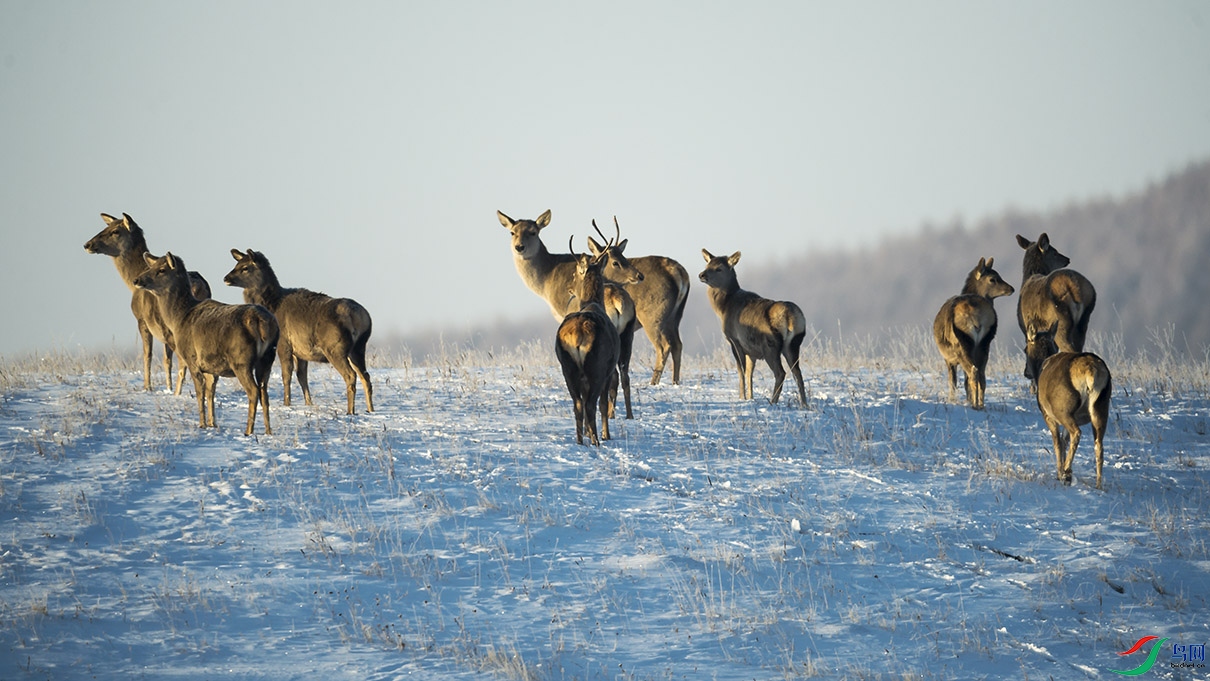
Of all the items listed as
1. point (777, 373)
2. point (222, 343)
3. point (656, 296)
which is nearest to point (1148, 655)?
point (777, 373)

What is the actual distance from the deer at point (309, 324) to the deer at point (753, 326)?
16.8 feet

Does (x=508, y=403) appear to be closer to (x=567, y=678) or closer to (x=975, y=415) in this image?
(x=975, y=415)

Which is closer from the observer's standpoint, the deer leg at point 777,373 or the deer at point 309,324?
the deer at point 309,324

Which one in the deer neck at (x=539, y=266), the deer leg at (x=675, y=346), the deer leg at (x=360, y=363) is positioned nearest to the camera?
the deer leg at (x=360, y=363)

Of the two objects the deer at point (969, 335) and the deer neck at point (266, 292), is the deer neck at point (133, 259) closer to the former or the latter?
the deer neck at point (266, 292)

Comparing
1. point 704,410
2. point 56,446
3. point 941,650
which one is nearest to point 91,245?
point 56,446

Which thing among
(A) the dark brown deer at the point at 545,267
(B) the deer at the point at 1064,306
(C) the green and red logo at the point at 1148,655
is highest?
(A) the dark brown deer at the point at 545,267

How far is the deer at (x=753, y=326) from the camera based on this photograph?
1412 cm

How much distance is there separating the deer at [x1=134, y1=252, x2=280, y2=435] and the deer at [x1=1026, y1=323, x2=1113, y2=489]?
313 inches

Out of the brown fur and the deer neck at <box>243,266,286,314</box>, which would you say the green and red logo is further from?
the deer neck at <box>243,266,286,314</box>

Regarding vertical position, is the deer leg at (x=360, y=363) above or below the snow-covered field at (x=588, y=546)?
above

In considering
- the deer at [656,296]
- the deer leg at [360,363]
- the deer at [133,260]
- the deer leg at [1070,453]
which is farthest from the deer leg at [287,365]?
the deer leg at [1070,453]

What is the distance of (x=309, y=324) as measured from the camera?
1319cm

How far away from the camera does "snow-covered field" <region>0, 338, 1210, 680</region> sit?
6.63 m
